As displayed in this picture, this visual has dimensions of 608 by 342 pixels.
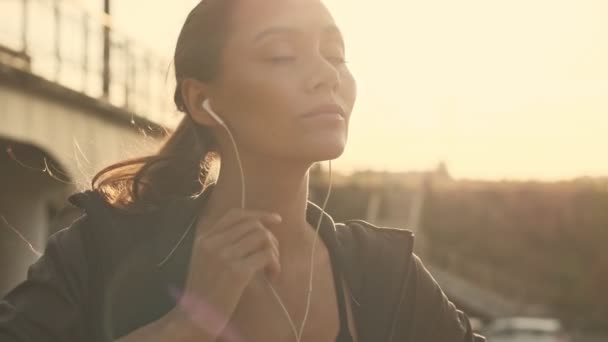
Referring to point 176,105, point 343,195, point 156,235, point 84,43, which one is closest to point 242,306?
point 156,235

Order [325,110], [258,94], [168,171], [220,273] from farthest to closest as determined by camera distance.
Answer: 1. [168,171]
2. [258,94]
3. [325,110]
4. [220,273]

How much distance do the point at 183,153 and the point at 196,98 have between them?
0.27 meters

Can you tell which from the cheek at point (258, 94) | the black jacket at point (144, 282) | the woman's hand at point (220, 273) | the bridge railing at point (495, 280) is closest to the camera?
the woman's hand at point (220, 273)

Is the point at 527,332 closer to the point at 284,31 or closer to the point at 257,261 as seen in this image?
the point at 284,31

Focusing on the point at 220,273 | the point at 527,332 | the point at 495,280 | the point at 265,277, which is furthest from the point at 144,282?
the point at 495,280

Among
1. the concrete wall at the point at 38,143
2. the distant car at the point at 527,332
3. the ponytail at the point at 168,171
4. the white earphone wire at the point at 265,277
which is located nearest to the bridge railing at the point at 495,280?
the distant car at the point at 527,332

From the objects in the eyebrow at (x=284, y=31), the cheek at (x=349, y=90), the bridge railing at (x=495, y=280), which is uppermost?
the eyebrow at (x=284, y=31)

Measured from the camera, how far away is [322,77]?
303 cm

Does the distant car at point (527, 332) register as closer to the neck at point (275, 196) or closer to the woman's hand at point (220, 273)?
the neck at point (275, 196)

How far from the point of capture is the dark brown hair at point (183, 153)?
331 cm

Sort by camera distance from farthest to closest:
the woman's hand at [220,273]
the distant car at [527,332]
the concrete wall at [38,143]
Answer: the distant car at [527,332]
the concrete wall at [38,143]
the woman's hand at [220,273]

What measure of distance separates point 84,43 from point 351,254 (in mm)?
14341

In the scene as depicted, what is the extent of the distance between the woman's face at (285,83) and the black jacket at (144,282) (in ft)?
1.20

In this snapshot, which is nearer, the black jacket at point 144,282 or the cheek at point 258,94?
the black jacket at point 144,282
